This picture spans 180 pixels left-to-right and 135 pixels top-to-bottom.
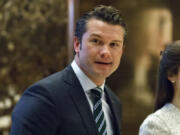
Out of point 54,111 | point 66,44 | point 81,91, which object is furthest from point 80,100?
point 66,44

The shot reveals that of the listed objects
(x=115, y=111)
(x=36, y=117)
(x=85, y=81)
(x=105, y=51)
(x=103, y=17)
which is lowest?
(x=115, y=111)

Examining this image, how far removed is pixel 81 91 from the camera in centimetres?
161

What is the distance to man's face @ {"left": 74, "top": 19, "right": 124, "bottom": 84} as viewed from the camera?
1552mm

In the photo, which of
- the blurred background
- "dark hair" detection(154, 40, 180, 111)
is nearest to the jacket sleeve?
"dark hair" detection(154, 40, 180, 111)

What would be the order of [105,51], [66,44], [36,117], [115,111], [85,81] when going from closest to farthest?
[36,117] → [105,51] → [85,81] → [115,111] → [66,44]

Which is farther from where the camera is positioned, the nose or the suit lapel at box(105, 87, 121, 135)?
the suit lapel at box(105, 87, 121, 135)

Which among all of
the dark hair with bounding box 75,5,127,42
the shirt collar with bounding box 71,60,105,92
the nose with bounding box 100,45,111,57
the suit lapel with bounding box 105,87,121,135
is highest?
the dark hair with bounding box 75,5,127,42

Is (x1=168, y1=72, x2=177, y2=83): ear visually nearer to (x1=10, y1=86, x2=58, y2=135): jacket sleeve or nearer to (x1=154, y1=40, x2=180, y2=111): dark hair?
(x1=154, y1=40, x2=180, y2=111): dark hair

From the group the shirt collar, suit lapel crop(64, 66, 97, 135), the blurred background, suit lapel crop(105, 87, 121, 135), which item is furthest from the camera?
the blurred background

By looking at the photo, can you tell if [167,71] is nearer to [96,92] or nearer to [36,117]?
[96,92]

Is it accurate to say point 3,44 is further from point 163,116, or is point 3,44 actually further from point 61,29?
point 163,116

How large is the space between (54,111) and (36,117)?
82 millimetres

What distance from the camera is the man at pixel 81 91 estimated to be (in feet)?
4.69

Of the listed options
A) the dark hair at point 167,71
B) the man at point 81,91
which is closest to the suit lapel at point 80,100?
the man at point 81,91
